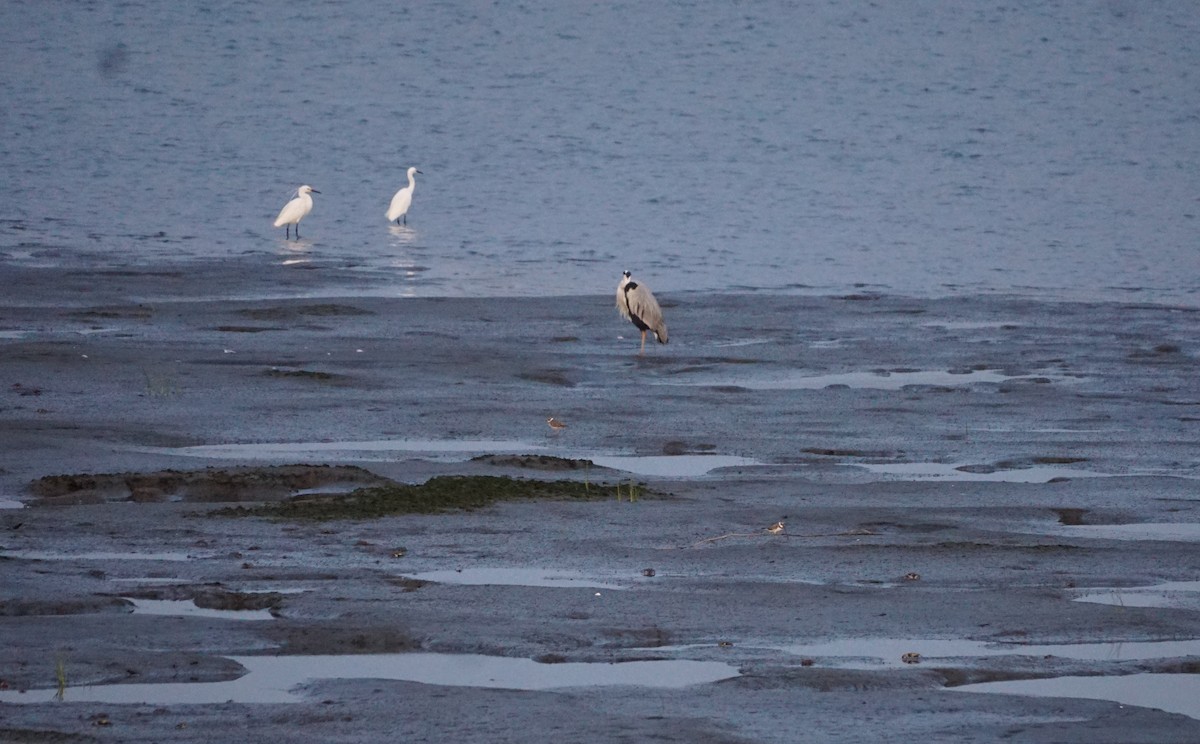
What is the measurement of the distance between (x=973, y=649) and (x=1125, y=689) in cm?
60

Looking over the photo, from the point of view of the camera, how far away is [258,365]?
13.6 metres

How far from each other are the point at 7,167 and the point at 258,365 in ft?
69.3

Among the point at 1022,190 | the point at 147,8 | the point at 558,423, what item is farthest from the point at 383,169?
the point at 558,423

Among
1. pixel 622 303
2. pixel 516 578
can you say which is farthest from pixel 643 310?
pixel 516 578

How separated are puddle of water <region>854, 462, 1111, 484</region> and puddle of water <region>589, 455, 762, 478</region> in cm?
71

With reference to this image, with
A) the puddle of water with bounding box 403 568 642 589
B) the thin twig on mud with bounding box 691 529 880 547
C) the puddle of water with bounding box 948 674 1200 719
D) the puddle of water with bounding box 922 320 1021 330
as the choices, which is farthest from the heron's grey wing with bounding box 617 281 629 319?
the puddle of water with bounding box 948 674 1200 719

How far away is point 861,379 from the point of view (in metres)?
14.6

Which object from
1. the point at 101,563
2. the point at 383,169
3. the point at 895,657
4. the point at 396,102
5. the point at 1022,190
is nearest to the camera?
the point at 895,657

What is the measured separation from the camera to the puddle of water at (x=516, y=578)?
7.56m

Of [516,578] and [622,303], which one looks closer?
[516,578]

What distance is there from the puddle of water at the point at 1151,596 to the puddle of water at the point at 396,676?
1.87 metres

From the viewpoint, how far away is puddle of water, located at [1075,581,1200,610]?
7.56 m

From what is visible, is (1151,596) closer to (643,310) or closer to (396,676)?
(396,676)

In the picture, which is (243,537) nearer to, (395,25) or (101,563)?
(101,563)
